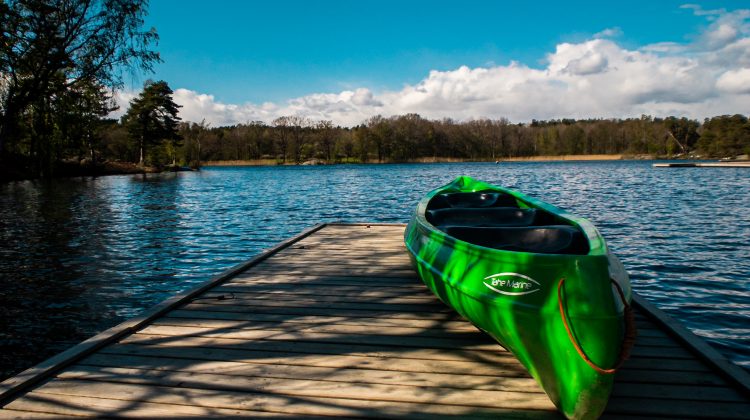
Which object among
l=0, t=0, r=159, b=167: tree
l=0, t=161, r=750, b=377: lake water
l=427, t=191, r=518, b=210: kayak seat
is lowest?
l=0, t=161, r=750, b=377: lake water

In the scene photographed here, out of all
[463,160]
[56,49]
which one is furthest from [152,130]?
[463,160]

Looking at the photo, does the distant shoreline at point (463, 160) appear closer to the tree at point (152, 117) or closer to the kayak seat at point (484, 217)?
the tree at point (152, 117)

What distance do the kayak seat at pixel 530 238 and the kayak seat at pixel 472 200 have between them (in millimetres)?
2608

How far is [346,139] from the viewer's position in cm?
10812

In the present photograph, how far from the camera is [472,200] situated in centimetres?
815

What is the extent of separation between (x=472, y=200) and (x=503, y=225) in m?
2.08

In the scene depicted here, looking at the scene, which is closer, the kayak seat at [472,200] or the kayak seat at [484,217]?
the kayak seat at [484,217]

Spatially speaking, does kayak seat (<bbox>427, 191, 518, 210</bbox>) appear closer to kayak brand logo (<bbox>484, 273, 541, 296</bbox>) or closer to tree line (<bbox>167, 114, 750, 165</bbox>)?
kayak brand logo (<bbox>484, 273, 541, 296</bbox>)

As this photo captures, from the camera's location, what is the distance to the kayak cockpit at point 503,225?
14.9 ft

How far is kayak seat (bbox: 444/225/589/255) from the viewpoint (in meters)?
4.41

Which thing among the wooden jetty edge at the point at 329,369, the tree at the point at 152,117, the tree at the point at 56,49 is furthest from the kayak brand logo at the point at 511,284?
the tree at the point at 152,117

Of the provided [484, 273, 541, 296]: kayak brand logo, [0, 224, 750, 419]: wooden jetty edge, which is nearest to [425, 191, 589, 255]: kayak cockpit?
[0, 224, 750, 419]: wooden jetty edge

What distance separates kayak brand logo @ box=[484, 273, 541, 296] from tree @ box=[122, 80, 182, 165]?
63575 millimetres

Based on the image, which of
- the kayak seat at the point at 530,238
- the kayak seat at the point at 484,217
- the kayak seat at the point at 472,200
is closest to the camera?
the kayak seat at the point at 530,238
